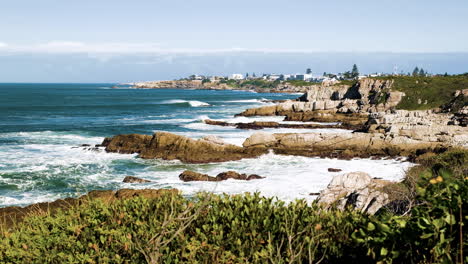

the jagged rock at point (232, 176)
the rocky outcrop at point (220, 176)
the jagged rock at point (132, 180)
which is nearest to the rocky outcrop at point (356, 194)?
the rocky outcrop at point (220, 176)

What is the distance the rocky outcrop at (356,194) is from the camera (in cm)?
1549

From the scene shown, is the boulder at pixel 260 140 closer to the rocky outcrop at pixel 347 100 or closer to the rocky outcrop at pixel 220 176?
the rocky outcrop at pixel 220 176

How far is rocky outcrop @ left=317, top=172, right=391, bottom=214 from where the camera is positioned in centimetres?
1549

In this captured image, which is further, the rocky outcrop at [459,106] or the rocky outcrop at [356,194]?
the rocky outcrop at [459,106]

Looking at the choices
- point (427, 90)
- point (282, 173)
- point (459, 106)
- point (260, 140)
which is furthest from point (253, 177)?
point (427, 90)

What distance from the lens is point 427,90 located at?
85062mm

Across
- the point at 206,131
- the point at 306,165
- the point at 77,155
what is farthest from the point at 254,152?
the point at 206,131

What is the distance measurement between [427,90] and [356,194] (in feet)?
Answer: 257

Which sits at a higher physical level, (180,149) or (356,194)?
(356,194)

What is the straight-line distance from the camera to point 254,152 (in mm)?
35781

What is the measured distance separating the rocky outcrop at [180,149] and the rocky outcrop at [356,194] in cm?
1504

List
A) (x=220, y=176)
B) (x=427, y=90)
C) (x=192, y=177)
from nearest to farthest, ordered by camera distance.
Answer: (x=220, y=176), (x=192, y=177), (x=427, y=90)

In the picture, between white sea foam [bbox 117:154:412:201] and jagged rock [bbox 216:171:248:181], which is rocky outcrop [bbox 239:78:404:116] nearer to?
white sea foam [bbox 117:154:412:201]

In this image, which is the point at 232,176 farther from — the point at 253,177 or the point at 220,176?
the point at 253,177
